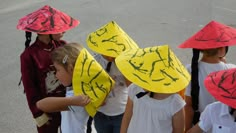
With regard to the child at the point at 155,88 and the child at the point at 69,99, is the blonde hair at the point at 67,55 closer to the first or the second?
the child at the point at 69,99

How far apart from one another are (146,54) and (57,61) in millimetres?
603

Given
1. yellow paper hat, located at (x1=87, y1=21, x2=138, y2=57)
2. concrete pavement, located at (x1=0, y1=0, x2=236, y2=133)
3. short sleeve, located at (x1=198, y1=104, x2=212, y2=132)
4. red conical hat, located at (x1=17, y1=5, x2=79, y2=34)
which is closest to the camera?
short sleeve, located at (x1=198, y1=104, x2=212, y2=132)

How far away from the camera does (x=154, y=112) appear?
7.39 feet

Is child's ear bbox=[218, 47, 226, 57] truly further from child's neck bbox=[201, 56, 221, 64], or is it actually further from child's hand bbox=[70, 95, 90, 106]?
child's hand bbox=[70, 95, 90, 106]

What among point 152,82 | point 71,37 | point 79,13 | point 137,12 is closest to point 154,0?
point 137,12

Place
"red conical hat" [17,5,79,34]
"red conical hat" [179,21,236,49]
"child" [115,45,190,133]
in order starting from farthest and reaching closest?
"red conical hat" [17,5,79,34] < "red conical hat" [179,21,236,49] < "child" [115,45,190,133]

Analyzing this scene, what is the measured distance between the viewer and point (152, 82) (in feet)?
6.86

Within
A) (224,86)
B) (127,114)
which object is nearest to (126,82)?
(127,114)

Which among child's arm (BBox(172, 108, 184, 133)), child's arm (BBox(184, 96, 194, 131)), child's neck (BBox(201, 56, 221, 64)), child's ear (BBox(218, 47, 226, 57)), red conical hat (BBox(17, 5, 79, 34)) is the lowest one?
child's arm (BBox(184, 96, 194, 131))

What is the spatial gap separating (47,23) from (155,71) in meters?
1.03

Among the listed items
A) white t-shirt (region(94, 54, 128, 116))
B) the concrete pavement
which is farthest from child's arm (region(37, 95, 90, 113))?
the concrete pavement

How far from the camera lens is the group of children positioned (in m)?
2.13

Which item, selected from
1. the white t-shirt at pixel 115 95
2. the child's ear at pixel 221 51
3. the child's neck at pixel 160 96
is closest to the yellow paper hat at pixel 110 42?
the white t-shirt at pixel 115 95

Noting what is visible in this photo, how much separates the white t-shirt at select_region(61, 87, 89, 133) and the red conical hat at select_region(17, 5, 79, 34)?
0.51 meters
